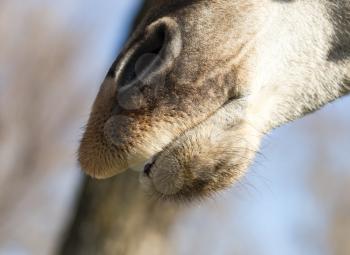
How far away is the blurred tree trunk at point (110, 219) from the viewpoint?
17.1 feet

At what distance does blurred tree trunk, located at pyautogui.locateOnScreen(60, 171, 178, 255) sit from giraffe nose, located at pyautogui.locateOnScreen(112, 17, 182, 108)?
2543mm

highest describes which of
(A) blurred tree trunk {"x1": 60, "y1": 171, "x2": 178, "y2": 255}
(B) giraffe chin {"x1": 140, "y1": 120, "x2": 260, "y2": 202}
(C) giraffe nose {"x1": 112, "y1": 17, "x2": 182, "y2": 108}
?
(C) giraffe nose {"x1": 112, "y1": 17, "x2": 182, "y2": 108}

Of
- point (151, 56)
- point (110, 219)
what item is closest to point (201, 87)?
point (151, 56)

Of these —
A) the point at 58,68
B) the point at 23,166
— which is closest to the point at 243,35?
the point at 23,166

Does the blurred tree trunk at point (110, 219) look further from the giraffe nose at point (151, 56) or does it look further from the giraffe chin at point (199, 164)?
the giraffe nose at point (151, 56)

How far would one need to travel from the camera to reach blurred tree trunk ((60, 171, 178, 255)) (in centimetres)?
521

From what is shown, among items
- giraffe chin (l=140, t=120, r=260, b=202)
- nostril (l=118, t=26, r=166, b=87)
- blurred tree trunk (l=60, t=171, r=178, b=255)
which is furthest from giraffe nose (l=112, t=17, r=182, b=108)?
blurred tree trunk (l=60, t=171, r=178, b=255)

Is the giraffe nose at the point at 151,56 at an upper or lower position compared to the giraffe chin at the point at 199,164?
upper

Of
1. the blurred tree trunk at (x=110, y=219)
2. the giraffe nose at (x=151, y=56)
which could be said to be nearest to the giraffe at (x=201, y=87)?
the giraffe nose at (x=151, y=56)

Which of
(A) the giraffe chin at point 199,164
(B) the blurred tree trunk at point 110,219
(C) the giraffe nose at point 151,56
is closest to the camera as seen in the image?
(C) the giraffe nose at point 151,56

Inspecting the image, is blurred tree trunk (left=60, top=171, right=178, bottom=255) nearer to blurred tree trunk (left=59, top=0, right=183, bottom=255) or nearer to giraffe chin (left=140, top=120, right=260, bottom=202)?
blurred tree trunk (left=59, top=0, right=183, bottom=255)

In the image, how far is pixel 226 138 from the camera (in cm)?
281

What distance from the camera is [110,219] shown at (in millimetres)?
5262

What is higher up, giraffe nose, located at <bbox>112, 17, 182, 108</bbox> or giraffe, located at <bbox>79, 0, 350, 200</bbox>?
giraffe nose, located at <bbox>112, 17, 182, 108</bbox>
